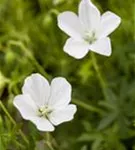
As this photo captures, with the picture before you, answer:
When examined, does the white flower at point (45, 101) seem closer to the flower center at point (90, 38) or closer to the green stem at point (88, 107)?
the flower center at point (90, 38)

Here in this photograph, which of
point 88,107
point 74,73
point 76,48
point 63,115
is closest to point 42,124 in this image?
point 63,115

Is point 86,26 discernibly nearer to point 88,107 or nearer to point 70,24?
point 70,24

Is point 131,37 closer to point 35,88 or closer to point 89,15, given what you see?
point 89,15

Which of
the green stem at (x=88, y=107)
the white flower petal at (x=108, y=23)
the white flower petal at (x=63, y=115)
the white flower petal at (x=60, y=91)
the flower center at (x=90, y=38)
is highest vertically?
the white flower petal at (x=108, y=23)

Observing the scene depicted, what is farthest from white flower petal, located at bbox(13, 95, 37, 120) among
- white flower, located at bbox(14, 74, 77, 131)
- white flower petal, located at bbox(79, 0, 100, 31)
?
white flower petal, located at bbox(79, 0, 100, 31)

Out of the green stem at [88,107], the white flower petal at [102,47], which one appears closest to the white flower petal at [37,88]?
the white flower petal at [102,47]

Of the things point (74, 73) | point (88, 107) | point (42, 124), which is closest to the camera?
point (42, 124)
